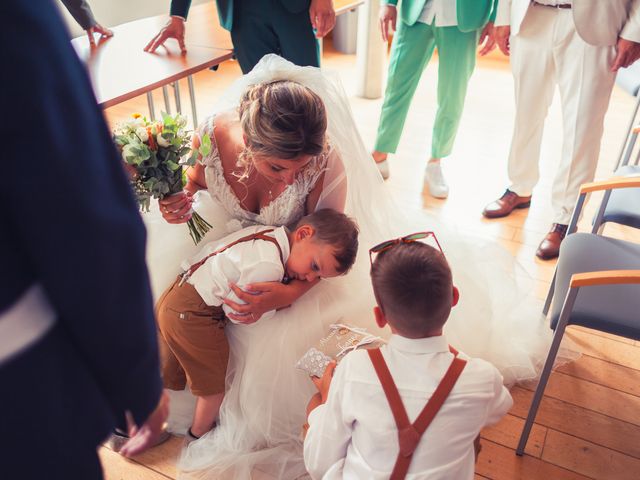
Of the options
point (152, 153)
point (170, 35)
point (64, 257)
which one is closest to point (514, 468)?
point (152, 153)

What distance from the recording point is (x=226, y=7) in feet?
7.63

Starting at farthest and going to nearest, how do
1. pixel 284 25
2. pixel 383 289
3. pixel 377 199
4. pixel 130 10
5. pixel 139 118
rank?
pixel 130 10, pixel 284 25, pixel 377 199, pixel 139 118, pixel 383 289

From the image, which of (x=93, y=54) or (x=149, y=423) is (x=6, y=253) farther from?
(x=93, y=54)

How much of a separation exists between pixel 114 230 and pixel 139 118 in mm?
1114

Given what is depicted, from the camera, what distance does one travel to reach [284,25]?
2328 millimetres

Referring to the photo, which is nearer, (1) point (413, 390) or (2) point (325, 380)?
(1) point (413, 390)

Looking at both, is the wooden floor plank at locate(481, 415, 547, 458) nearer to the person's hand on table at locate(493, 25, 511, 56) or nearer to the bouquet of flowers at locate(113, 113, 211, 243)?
the bouquet of flowers at locate(113, 113, 211, 243)

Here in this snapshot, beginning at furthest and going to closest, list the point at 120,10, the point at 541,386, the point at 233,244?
the point at 120,10, the point at 233,244, the point at 541,386

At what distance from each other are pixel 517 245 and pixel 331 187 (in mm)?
1420

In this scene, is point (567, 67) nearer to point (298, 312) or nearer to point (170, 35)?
point (298, 312)

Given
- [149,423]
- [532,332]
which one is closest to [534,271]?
[532,332]

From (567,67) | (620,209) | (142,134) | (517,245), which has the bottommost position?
(517,245)

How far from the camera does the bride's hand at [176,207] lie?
5.33ft

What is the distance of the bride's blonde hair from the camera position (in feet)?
4.80
